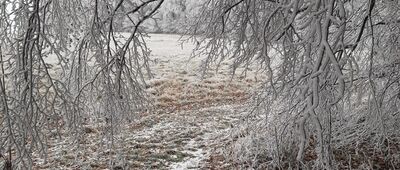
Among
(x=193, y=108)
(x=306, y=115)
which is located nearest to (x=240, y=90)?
(x=193, y=108)

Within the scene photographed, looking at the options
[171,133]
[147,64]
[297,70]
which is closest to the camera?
[147,64]

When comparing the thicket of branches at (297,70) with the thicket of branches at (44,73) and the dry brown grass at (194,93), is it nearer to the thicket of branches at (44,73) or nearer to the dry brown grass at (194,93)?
the thicket of branches at (44,73)

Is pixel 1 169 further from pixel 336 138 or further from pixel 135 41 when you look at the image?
pixel 336 138

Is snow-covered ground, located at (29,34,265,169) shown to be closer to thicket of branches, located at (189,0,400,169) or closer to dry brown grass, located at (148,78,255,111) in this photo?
dry brown grass, located at (148,78,255,111)

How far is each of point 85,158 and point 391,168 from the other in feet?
13.2

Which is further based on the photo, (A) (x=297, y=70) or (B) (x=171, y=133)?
(B) (x=171, y=133)

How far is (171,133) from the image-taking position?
6.99 metres

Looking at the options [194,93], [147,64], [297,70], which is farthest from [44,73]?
[194,93]

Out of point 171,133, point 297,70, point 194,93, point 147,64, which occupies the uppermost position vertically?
point 147,64

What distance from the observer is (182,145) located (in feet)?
20.8

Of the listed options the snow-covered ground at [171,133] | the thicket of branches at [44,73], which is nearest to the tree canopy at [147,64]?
the thicket of branches at [44,73]

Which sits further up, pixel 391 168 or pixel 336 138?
pixel 336 138

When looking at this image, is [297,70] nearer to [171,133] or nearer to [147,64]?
[147,64]

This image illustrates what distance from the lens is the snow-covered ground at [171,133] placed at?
542cm
